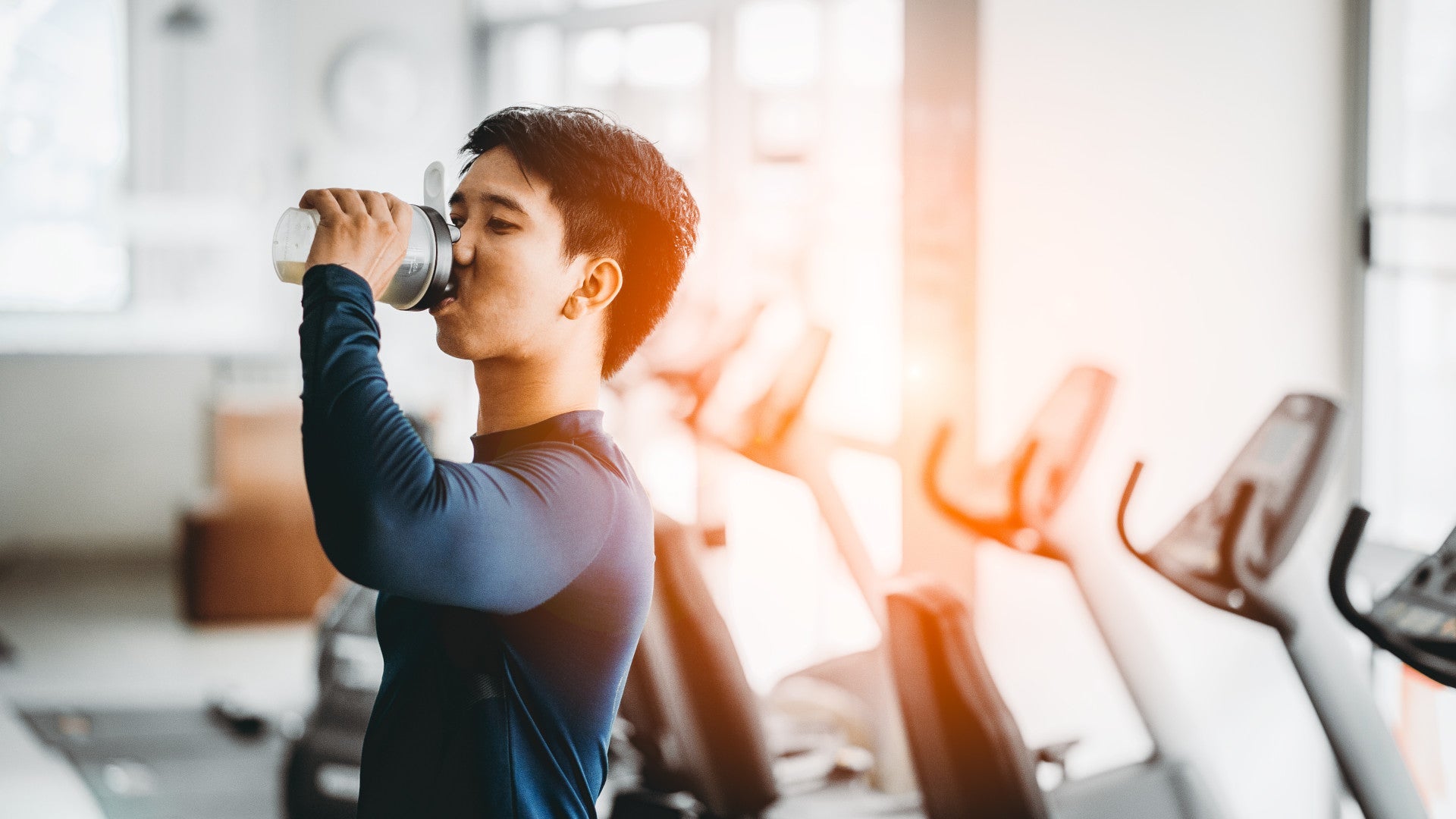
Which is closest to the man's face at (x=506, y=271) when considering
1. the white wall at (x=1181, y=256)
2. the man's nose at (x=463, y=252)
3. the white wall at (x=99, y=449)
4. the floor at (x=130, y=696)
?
the man's nose at (x=463, y=252)

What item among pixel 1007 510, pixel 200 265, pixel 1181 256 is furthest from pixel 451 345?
pixel 200 265

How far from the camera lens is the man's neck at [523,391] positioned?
2.50ft

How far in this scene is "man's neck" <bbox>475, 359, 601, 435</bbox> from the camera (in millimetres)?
763

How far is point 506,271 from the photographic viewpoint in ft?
2.42

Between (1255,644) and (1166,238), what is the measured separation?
1.12 metres

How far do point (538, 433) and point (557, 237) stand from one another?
13 centimetres

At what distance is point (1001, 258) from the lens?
3.00m

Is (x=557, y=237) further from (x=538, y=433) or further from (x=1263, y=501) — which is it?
(x=1263, y=501)

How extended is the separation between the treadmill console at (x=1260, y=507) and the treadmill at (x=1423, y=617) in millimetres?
290

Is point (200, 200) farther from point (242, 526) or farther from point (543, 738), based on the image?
point (543, 738)

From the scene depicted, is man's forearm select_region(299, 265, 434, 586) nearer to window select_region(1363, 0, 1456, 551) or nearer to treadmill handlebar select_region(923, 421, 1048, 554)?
treadmill handlebar select_region(923, 421, 1048, 554)

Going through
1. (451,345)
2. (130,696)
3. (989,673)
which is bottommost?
(130,696)

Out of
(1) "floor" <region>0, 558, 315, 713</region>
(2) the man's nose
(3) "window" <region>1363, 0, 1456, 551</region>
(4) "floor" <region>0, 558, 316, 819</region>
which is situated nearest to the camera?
(2) the man's nose

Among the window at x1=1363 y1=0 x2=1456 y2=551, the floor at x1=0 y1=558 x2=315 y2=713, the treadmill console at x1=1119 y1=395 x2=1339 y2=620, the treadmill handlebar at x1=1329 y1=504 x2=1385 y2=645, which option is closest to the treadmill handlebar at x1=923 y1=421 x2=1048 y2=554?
the treadmill console at x1=1119 y1=395 x2=1339 y2=620
